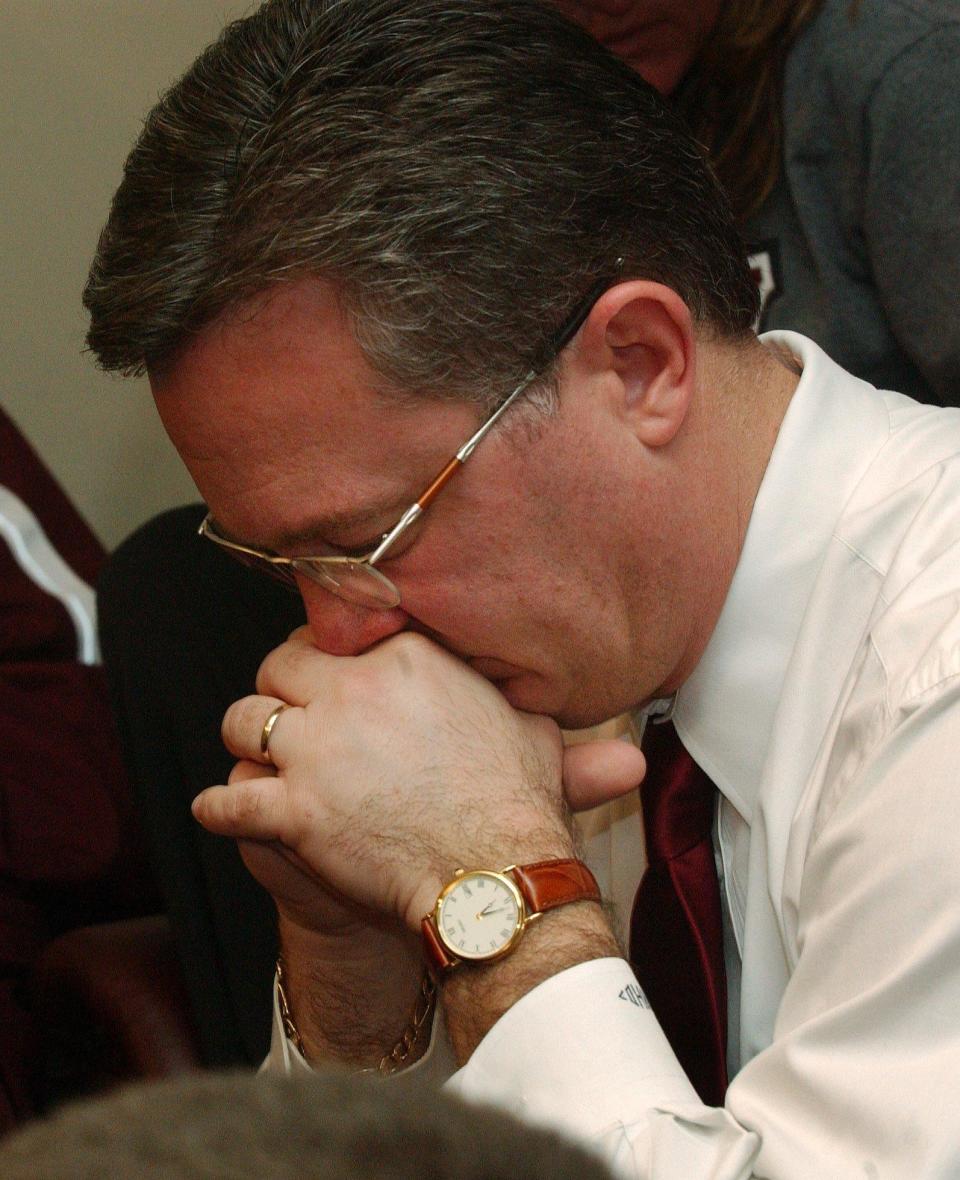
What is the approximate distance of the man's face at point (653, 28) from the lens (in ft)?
5.73

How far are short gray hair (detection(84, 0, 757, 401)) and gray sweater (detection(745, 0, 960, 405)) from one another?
556 mm

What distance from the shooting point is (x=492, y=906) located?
107cm

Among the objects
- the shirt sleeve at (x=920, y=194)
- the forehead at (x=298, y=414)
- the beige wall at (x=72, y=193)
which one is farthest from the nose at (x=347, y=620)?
the beige wall at (x=72, y=193)

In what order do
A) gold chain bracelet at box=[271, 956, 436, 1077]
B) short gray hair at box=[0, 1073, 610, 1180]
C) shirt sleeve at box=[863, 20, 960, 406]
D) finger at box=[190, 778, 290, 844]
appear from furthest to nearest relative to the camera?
shirt sleeve at box=[863, 20, 960, 406], gold chain bracelet at box=[271, 956, 436, 1077], finger at box=[190, 778, 290, 844], short gray hair at box=[0, 1073, 610, 1180]

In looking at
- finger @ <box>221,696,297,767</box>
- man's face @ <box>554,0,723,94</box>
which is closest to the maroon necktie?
finger @ <box>221,696,297,767</box>

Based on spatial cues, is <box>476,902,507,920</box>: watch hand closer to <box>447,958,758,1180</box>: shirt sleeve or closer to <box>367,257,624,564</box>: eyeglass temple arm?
<box>447,958,758,1180</box>: shirt sleeve

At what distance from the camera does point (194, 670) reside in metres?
1.56

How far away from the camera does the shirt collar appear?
1.21 meters

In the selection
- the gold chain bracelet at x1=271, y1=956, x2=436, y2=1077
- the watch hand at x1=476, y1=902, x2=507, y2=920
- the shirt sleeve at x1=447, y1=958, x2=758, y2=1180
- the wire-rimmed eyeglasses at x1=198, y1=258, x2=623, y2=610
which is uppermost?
the wire-rimmed eyeglasses at x1=198, y1=258, x2=623, y2=610

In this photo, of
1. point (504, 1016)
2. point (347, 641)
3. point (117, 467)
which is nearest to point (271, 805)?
point (347, 641)

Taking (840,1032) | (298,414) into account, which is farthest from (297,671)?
(840,1032)

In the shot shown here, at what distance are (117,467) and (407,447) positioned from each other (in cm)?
172

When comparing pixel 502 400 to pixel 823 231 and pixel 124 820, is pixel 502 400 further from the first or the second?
pixel 124 820

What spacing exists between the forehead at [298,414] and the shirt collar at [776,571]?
0.28 m
